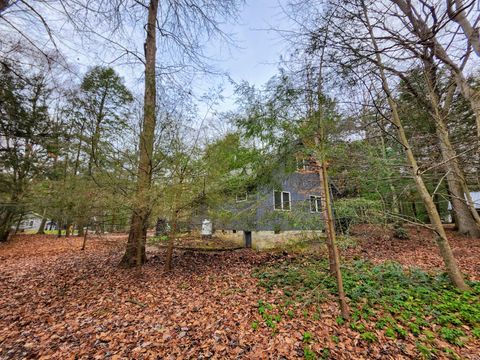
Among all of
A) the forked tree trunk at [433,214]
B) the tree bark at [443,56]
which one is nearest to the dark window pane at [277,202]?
the forked tree trunk at [433,214]

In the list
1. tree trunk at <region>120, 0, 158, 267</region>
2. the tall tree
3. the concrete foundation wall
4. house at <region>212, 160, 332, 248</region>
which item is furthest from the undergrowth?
the tall tree

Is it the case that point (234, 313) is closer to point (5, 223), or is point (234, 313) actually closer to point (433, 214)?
point (433, 214)

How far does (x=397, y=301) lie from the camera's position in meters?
3.75

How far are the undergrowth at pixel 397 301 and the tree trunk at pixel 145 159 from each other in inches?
127

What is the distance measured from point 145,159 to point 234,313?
4156 mm

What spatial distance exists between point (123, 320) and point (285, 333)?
2572 mm

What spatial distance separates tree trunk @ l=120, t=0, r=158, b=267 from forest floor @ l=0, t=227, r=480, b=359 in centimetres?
65

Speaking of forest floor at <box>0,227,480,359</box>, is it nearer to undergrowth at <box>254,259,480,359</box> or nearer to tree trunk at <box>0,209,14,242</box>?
undergrowth at <box>254,259,480,359</box>

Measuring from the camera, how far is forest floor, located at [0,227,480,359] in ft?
8.94

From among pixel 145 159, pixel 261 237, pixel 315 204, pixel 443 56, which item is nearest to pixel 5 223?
pixel 145 159

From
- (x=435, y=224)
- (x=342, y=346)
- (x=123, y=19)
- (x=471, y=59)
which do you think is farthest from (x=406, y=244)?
(x=123, y=19)

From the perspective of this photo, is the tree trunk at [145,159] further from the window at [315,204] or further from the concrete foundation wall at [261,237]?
the concrete foundation wall at [261,237]

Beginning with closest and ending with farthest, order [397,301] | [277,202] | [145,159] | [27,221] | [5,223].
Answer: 1. [397,301]
2. [145,159]
3. [277,202]
4. [5,223]
5. [27,221]

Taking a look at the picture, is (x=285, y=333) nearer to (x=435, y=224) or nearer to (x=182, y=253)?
(x=435, y=224)
